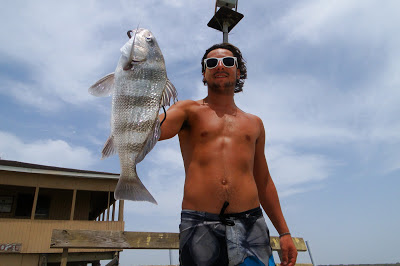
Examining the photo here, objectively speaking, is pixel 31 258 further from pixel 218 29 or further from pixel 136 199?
pixel 136 199

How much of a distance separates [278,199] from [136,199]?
1802 mm

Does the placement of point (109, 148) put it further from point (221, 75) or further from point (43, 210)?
point (43, 210)

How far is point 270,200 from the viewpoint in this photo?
2834mm

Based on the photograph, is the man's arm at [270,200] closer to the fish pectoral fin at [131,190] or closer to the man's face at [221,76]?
the man's face at [221,76]

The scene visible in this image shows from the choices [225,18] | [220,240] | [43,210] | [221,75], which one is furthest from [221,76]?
[43,210]

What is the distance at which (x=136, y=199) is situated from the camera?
151 centimetres

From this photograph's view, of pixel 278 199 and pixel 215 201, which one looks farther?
pixel 278 199

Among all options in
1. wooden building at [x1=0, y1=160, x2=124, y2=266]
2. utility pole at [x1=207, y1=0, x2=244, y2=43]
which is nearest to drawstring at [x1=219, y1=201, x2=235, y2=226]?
utility pole at [x1=207, y1=0, x2=244, y2=43]

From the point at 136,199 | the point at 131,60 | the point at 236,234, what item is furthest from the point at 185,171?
the point at 131,60

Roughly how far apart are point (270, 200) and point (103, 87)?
1.96m

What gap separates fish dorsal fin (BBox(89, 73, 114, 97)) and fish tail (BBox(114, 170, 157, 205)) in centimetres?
50

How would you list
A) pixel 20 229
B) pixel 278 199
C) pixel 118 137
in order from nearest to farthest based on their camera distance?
pixel 118 137 → pixel 278 199 → pixel 20 229

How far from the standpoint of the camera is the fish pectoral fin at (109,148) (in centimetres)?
153

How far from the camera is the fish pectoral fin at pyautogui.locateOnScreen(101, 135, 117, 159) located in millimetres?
1534
